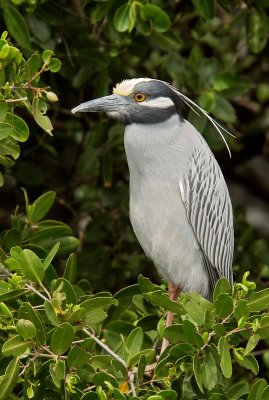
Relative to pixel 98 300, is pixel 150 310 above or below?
below

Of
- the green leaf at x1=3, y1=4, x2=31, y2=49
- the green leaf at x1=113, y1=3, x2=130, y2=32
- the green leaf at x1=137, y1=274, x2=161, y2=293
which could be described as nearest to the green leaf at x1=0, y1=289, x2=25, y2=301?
the green leaf at x1=137, y1=274, x2=161, y2=293

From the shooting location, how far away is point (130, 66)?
4.42 meters

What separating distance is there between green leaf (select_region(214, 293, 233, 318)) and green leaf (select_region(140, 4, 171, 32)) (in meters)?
1.31

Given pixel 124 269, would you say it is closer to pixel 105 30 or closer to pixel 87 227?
pixel 87 227

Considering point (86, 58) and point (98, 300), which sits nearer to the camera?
point (98, 300)

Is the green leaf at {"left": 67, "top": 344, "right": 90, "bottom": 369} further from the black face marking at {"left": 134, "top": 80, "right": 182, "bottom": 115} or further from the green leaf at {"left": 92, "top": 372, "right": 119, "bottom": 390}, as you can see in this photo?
the black face marking at {"left": 134, "top": 80, "right": 182, "bottom": 115}

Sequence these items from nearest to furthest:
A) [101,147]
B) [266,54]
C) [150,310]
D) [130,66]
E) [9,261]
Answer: [9,261], [150,310], [101,147], [130,66], [266,54]

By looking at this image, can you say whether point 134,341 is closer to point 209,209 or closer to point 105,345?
point 105,345

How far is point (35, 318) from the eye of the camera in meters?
2.64

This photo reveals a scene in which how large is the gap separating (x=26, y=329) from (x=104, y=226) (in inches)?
66.1

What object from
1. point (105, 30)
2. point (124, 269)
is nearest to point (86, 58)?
point (105, 30)

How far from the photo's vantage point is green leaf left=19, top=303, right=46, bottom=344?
262 centimetres

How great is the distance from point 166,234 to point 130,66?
1.37 meters

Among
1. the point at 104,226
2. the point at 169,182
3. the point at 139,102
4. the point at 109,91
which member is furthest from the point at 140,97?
the point at 104,226
